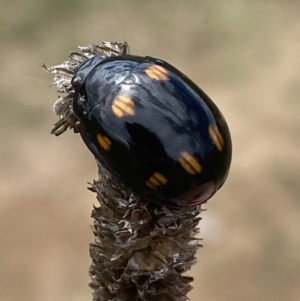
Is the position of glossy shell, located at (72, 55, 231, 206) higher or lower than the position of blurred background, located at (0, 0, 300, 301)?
lower

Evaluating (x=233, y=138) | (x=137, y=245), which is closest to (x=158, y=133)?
(x=137, y=245)

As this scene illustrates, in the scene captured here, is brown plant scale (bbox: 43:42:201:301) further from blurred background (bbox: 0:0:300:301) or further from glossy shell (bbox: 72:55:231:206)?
blurred background (bbox: 0:0:300:301)

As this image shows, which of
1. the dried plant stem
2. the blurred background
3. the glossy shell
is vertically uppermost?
the blurred background

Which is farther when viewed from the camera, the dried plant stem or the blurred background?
the blurred background

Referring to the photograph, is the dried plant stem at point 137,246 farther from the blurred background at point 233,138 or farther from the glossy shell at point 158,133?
the blurred background at point 233,138

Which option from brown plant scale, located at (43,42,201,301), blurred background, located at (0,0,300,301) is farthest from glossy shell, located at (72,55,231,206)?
blurred background, located at (0,0,300,301)

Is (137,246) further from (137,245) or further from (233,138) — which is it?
(233,138)

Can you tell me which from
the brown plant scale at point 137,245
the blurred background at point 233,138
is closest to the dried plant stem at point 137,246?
the brown plant scale at point 137,245
